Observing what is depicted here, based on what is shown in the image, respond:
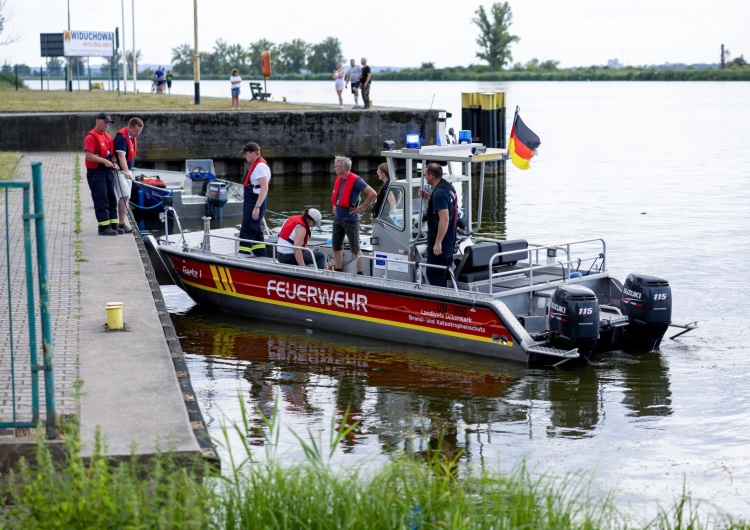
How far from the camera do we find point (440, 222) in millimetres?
11883

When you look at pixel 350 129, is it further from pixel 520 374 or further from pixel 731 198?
pixel 520 374

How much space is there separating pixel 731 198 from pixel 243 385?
2209 centimetres

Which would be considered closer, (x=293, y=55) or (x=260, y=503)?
(x=260, y=503)

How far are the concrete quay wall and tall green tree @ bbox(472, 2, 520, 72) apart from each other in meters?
116

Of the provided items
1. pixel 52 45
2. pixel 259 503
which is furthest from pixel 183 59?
pixel 259 503

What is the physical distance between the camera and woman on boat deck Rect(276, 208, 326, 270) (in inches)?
524

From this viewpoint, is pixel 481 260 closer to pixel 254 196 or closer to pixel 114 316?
pixel 254 196

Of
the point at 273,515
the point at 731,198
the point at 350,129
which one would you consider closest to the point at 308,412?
the point at 273,515

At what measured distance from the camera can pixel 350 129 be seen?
34.3 meters

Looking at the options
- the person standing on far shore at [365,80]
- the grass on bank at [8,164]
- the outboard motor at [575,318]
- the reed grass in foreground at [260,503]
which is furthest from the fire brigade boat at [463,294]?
the person standing on far shore at [365,80]

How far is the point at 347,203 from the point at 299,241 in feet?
3.12

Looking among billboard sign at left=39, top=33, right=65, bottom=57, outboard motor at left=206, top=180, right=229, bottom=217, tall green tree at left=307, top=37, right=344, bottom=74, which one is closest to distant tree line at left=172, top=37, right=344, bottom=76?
tall green tree at left=307, top=37, right=344, bottom=74

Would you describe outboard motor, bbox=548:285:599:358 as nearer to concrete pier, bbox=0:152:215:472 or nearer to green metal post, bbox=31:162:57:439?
concrete pier, bbox=0:152:215:472

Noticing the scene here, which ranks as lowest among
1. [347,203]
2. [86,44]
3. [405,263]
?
[405,263]
